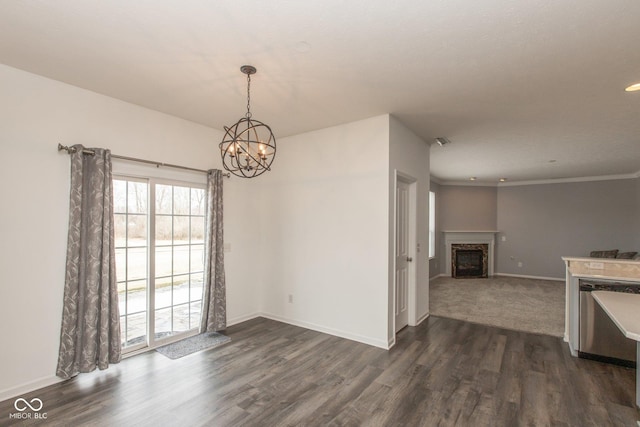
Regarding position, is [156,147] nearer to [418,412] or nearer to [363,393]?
[363,393]

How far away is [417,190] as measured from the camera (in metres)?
4.60

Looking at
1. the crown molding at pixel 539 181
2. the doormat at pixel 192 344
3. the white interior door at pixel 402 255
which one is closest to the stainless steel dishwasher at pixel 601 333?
the white interior door at pixel 402 255

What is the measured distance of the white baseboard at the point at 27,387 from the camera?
260cm

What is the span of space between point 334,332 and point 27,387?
314 centimetres

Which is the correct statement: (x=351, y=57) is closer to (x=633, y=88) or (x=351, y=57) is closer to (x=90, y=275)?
(x=633, y=88)

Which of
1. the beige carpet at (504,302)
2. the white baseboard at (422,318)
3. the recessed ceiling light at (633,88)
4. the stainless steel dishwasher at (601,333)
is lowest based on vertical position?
the beige carpet at (504,302)

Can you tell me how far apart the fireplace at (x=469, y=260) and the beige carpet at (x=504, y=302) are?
476mm

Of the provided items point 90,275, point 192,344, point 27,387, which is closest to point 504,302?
point 192,344

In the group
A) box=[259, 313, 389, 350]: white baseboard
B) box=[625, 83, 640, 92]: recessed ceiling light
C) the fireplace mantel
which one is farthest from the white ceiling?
the fireplace mantel

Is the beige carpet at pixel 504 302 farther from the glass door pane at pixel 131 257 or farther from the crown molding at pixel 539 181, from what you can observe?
the glass door pane at pixel 131 257

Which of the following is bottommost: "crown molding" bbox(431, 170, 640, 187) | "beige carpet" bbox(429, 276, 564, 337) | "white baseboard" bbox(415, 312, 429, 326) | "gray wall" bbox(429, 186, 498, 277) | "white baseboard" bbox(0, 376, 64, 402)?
"beige carpet" bbox(429, 276, 564, 337)

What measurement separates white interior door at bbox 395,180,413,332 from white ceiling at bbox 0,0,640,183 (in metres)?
1.02

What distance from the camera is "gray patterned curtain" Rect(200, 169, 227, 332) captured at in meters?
4.10

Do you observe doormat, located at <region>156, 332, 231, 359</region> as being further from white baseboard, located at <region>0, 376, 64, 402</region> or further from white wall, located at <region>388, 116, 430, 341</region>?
white wall, located at <region>388, 116, 430, 341</region>
